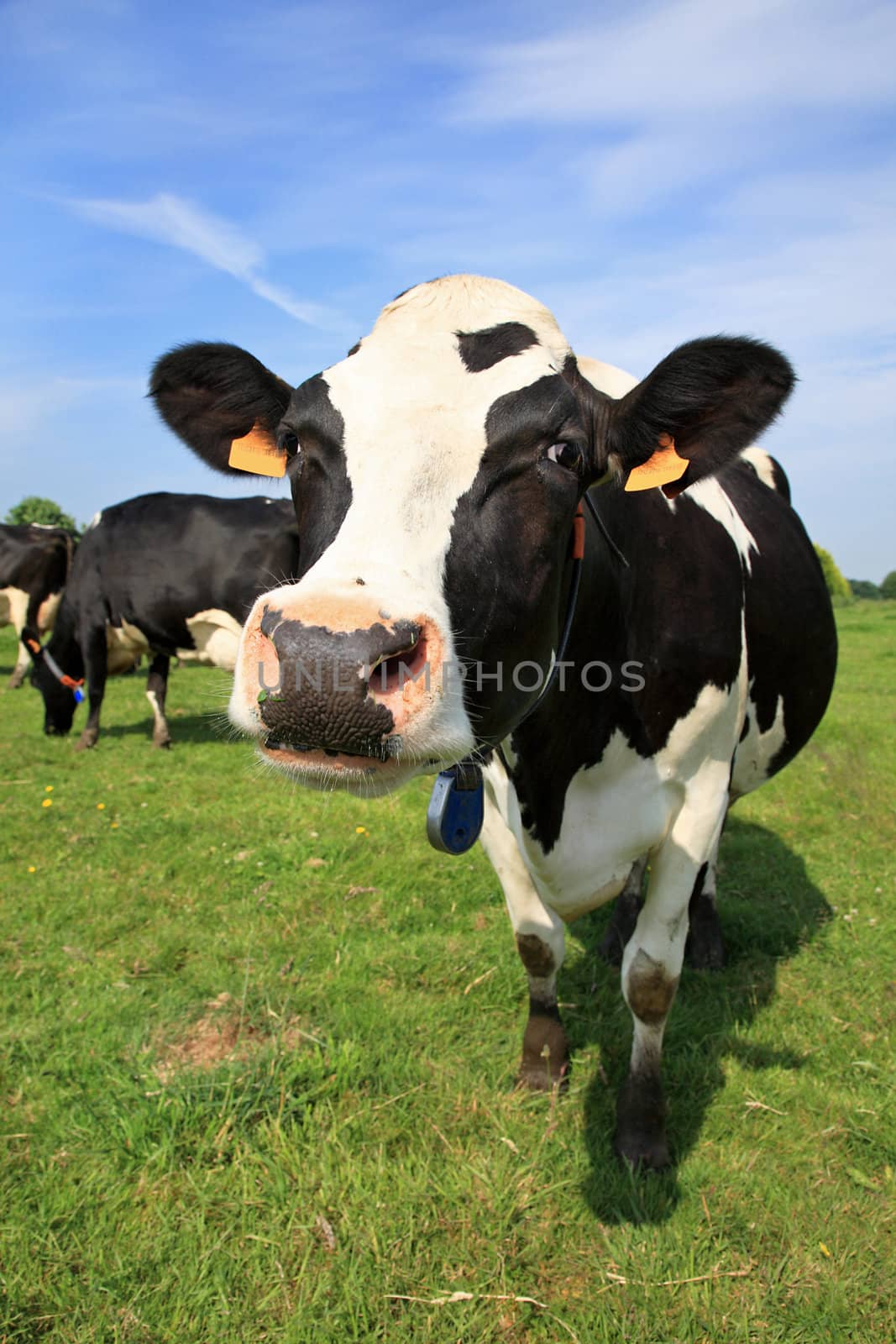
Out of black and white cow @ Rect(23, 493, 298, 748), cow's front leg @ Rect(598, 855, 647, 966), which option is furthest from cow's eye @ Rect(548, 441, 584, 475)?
black and white cow @ Rect(23, 493, 298, 748)

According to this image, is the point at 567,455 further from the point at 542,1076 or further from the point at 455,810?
the point at 542,1076

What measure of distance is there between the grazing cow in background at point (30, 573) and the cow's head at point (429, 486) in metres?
12.2

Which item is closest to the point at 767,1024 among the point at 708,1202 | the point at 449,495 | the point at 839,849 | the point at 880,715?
the point at 708,1202

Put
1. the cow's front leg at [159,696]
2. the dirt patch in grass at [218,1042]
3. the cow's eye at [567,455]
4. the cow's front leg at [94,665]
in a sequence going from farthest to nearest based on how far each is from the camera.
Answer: the cow's front leg at [94,665], the cow's front leg at [159,696], the dirt patch in grass at [218,1042], the cow's eye at [567,455]

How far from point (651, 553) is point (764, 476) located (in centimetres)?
255

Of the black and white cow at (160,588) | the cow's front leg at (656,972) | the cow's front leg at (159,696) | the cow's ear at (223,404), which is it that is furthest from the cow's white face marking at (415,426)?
the cow's front leg at (159,696)

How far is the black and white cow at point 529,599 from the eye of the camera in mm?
1570

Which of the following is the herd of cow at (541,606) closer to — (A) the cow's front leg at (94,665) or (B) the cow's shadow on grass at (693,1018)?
(B) the cow's shadow on grass at (693,1018)

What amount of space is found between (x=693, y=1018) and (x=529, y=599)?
2480mm

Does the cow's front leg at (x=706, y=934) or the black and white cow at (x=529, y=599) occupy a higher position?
the black and white cow at (x=529, y=599)

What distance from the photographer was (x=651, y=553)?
294 centimetres

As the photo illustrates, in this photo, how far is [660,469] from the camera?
2461 mm

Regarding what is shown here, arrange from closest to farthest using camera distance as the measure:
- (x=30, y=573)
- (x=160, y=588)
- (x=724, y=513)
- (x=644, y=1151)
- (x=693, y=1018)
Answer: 1. (x=644, y=1151)
2. (x=724, y=513)
3. (x=693, y=1018)
4. (x=160, y=588)
5. (x=30, y=573)

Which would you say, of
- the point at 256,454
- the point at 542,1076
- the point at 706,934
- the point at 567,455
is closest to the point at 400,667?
the point at 567,455
